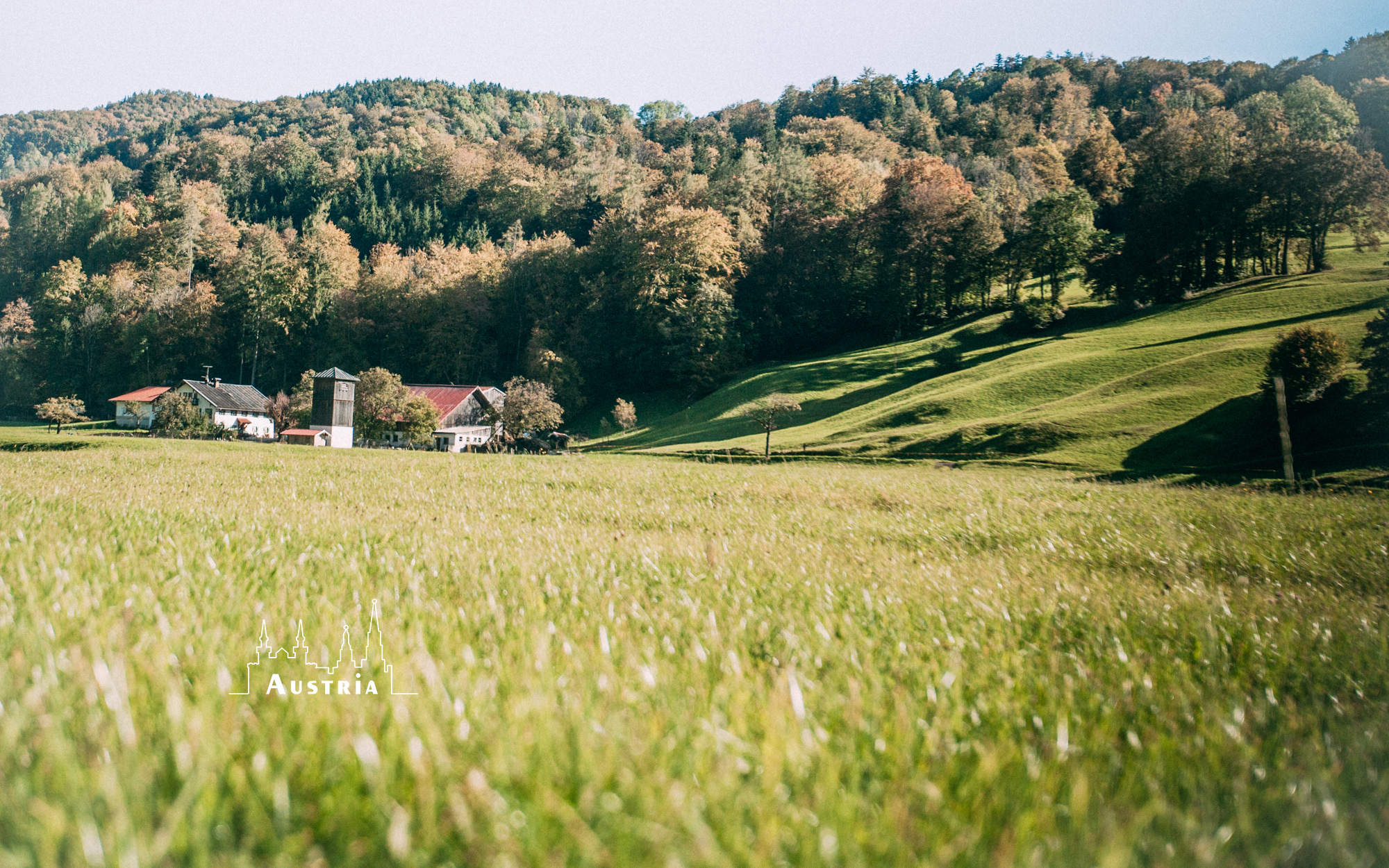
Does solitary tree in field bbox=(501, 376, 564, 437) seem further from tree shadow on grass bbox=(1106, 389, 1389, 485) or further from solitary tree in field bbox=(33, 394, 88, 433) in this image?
tree shadow on grass bbox=(1106, 389, 1389, 485)

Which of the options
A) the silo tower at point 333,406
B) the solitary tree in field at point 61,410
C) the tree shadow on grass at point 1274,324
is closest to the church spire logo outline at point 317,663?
the tree shadow on grass at point 1274,324

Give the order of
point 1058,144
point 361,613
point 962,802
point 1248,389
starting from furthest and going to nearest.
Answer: point 1058,144, point 1248,389, point 361,613, point 962,802

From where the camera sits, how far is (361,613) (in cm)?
421

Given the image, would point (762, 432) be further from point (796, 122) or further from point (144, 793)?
point (796, 122)

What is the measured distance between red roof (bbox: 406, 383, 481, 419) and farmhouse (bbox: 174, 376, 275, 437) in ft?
103

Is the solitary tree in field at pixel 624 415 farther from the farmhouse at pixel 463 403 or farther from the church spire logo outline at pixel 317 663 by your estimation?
the church spire logo outline at pixel 317 663

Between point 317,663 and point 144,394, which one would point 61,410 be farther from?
point 317,663

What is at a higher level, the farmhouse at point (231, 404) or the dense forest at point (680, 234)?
the dense forest at point (680, 234)

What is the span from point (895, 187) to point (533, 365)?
57.8 meters

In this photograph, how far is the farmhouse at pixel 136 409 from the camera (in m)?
107

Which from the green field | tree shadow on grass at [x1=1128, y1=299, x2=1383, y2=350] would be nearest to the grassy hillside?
tree shadow on grass at [x1=1128, y1=299, x2=1383, y2=350]

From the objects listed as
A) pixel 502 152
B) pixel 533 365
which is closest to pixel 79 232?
pixel 502 152

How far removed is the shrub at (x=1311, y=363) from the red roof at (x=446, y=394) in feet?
277

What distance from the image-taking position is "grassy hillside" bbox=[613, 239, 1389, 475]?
4059cm
